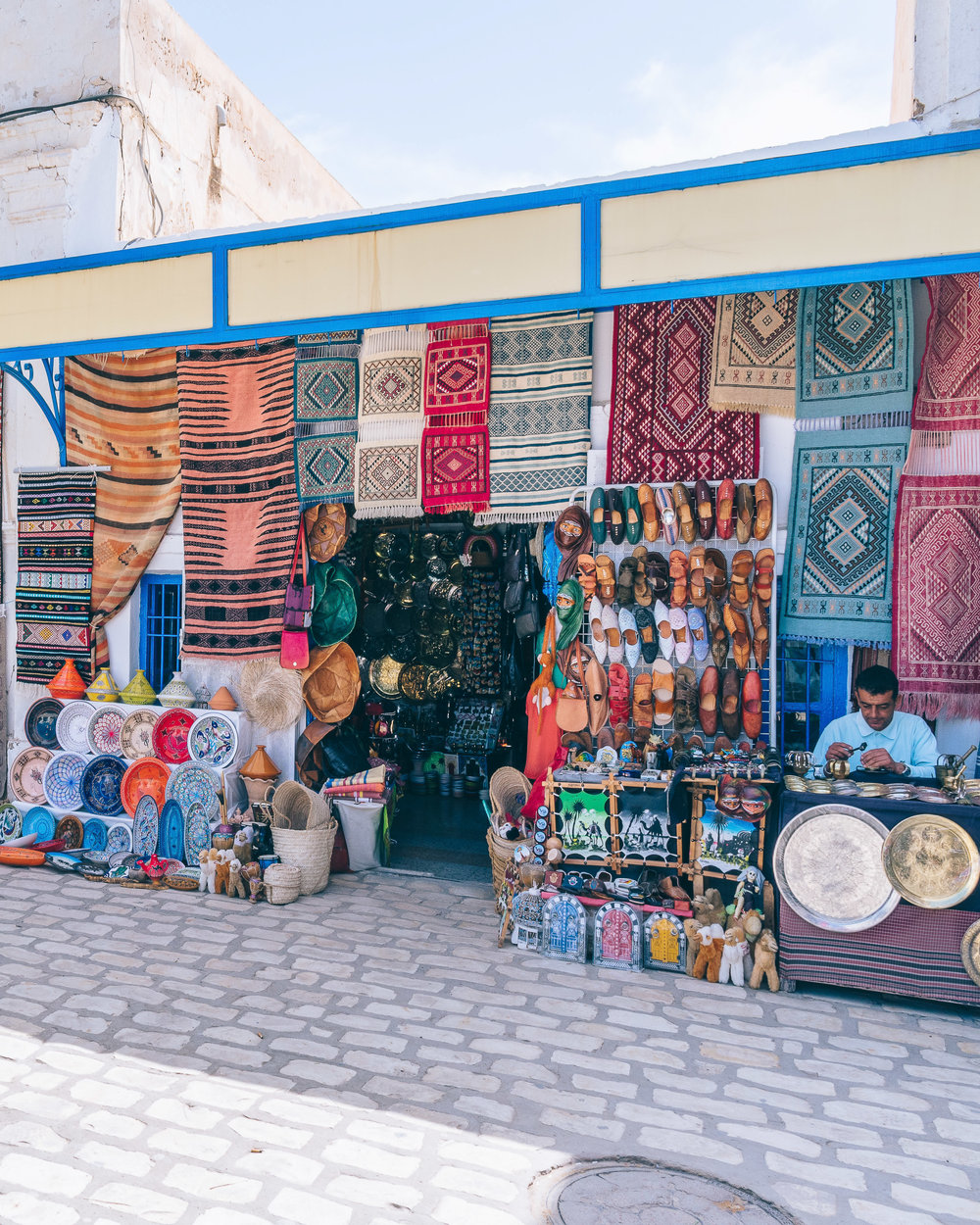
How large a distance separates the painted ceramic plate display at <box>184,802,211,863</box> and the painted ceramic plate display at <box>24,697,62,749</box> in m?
1.62

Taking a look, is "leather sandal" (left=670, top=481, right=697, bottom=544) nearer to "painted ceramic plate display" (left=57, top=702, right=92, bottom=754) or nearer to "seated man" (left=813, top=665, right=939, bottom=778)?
"seated man" (left=813, top=665, right=939, bottom=778)

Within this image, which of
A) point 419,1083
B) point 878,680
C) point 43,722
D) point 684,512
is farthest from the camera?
point 43,722

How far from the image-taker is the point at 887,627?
16.1 feet

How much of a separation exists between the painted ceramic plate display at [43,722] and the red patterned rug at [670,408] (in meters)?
4.85

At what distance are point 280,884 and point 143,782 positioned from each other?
1.60 meters

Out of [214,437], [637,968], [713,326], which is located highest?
[713,326]

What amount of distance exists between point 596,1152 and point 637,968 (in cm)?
166

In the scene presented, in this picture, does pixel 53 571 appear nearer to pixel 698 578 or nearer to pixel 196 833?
pixel 196 833

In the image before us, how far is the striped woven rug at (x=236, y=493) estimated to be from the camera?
6293 millimetres

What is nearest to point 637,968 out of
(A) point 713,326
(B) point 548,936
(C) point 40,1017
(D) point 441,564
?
(B) point 548,936

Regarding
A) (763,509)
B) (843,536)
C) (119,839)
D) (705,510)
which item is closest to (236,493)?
(119,839)

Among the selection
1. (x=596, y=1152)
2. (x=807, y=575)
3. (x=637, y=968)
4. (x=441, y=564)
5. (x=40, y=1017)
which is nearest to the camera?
(x=596, y=1152)

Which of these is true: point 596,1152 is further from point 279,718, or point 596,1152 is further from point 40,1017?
point 279,718

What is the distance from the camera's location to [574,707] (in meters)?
5.63
